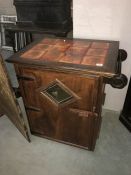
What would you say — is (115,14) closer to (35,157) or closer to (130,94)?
(130,94)

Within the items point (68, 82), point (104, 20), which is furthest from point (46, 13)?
point (68, 82)

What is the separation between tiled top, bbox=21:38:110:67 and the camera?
1.08 meters

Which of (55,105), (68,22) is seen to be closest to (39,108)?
(55,105)

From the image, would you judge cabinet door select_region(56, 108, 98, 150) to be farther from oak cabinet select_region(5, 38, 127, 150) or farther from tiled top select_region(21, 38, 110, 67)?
tiled top select_region(21, 38, 110, 67)

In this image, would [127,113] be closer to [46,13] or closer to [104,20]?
[104,20]

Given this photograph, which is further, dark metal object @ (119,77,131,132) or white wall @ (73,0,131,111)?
dark metal object @ (119,77,131,132)

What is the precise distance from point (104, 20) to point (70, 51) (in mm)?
413

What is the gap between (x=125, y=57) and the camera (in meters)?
1.41

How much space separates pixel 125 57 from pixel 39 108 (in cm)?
81

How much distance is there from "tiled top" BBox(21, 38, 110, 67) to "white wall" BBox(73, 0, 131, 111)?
0.13m

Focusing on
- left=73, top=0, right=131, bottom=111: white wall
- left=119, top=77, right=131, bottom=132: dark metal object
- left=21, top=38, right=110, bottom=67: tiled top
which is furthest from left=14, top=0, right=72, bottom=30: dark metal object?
left=119, top=77, right=131, bottom=132: dark metal object

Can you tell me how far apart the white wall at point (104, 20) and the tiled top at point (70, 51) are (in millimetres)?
127

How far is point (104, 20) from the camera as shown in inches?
52.9

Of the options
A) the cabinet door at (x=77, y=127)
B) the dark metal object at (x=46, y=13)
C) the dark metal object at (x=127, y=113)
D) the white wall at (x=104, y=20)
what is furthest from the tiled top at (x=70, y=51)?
the dark metal object at (x=46, y=13)
